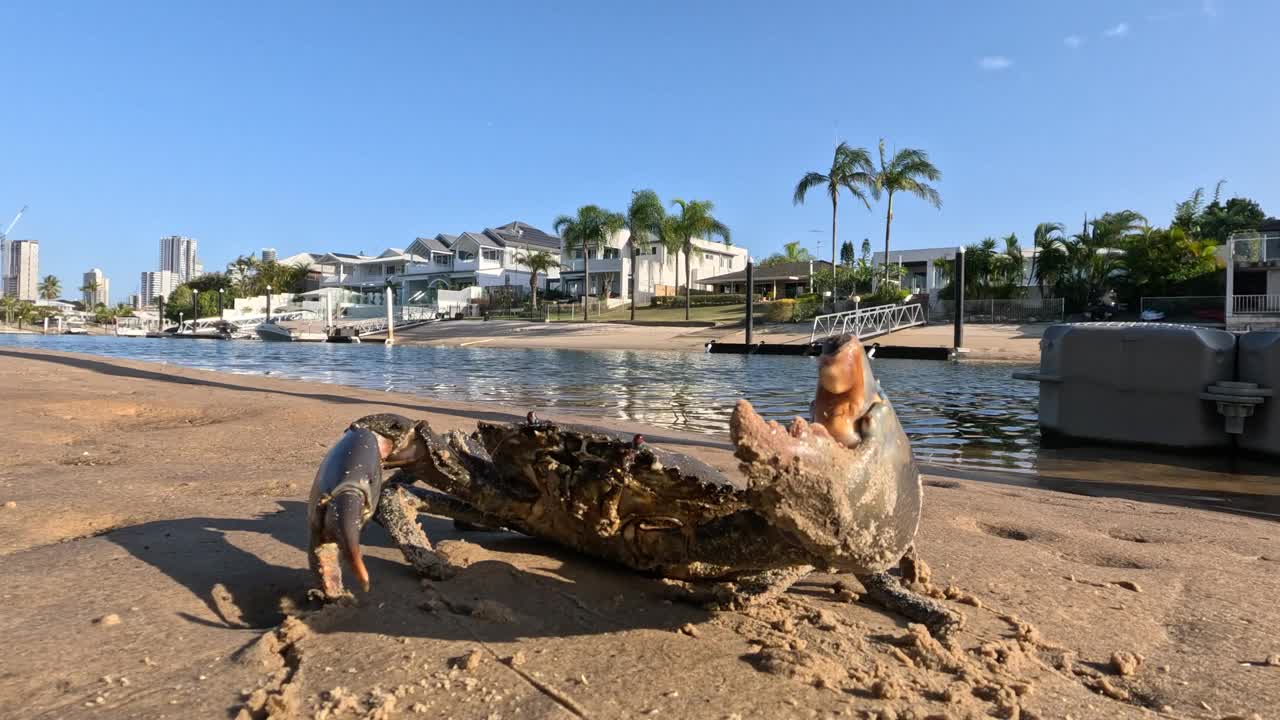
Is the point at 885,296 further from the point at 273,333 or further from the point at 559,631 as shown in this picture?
the point at 559,631

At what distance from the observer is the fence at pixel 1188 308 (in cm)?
3450

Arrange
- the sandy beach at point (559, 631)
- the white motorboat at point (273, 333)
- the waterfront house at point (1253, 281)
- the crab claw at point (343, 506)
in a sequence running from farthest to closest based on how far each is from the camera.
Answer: the white motorboat at point (273, 333) → the waterfront house at point (1253, 281) → the crab claw at point (343, 506) → the sandy beach at point (559, 631)

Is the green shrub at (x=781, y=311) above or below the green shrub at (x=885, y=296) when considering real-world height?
below

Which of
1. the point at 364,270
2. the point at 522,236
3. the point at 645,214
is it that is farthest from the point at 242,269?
the point at 645,214

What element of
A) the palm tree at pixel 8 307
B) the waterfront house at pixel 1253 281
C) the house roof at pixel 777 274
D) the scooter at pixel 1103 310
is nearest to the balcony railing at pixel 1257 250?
the waterfront house at pixel 1253 281

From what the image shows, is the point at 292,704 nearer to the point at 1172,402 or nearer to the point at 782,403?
the point at 1172,402

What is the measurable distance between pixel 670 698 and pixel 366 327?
6143cm

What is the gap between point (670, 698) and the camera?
230 centimetres

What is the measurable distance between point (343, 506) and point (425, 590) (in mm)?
534

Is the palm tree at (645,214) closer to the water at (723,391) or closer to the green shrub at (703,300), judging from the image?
the green shrub at (703,300)

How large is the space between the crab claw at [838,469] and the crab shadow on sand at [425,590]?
101 cm

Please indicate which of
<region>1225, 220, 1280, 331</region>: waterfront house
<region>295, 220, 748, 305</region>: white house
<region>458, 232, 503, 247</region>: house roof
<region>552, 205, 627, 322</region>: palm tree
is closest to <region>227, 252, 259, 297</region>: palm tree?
<region>295, 220, 748, 305</region>: white house

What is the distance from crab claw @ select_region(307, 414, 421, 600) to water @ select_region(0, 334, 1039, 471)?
698cm

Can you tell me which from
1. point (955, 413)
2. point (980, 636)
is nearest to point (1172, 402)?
point (955, 413)
